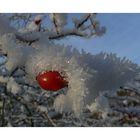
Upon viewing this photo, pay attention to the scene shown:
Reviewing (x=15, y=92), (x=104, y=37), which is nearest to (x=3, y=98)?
(x=15, y=92)

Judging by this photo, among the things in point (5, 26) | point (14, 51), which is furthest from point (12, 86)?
point (5, 26)

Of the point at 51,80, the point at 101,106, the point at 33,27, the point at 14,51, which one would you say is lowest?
the point at 101,106

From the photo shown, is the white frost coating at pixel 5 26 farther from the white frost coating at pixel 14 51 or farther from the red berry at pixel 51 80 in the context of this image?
the red berry at pixel 51 80

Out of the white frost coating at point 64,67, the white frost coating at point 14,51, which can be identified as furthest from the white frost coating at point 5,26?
the white frost coating at point 64,67

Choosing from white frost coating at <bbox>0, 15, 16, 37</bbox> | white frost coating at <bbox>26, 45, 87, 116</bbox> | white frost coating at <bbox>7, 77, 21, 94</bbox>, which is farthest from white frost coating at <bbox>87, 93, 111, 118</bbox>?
white frost coating at <bbox>0, 15, 16, 37</bbox>

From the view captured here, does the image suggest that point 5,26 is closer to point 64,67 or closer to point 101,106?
point 64,67

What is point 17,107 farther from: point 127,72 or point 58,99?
point 127,72
